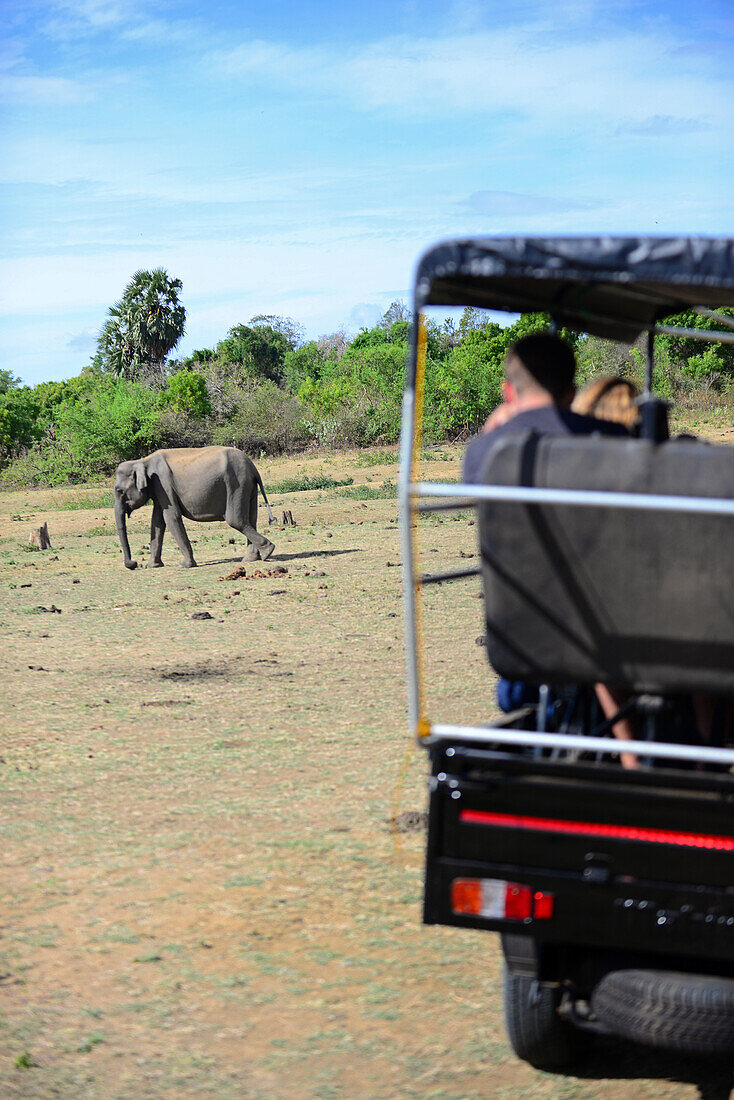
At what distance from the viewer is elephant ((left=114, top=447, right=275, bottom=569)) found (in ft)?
56.6

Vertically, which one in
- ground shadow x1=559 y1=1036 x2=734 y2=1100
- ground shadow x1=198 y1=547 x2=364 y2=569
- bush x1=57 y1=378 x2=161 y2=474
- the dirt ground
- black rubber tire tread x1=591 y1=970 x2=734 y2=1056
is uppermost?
bush x1=57 y1=378 x2=161 y2=474

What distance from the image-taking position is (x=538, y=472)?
119 inches

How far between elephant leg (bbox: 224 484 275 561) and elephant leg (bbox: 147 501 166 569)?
0.95 metres

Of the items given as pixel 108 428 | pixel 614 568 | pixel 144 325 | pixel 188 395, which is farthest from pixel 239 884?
pixel 144 325

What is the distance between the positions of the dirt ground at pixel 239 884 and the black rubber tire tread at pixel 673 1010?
465 millimetres

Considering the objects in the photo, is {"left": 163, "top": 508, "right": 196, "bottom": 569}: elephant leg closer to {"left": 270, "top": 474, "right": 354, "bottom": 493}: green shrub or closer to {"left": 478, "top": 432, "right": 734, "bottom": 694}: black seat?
{"left": 270, "top": 474, "right": 354, "bottom": 493}: green shrub

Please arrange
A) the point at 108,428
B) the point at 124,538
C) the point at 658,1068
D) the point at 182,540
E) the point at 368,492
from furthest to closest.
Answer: the point at 108,428 → the point at 368,492 → the point at 124,538 → the point at 182,540 → the point at 658,1068

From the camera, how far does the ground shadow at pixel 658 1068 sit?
352 cm

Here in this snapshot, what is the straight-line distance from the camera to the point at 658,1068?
360 cm

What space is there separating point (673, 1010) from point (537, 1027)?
519 mm

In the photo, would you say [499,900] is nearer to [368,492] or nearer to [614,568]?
[614,568]

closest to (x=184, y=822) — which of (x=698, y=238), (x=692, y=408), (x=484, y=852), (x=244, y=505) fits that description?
(x=484, y=852)

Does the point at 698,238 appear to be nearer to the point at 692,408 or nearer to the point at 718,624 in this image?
the point at 718,624

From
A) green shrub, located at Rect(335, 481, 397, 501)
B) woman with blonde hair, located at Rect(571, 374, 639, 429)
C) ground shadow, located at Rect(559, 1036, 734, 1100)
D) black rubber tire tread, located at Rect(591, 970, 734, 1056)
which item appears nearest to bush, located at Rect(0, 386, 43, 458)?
green shrub, located at Rect(335, 481, 397, 501)
